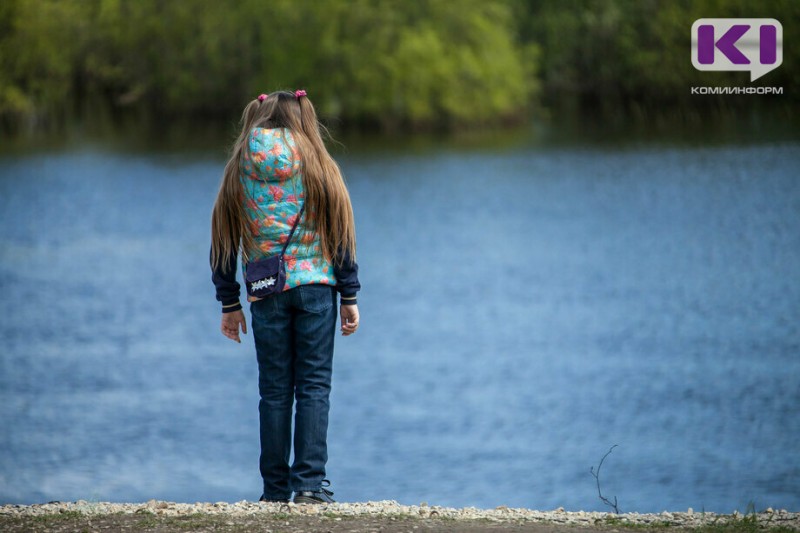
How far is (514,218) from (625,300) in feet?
34.4

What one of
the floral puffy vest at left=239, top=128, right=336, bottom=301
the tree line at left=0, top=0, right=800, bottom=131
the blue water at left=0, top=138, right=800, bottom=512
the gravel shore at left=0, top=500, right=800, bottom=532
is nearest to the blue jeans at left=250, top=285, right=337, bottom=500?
the floral puffy vest at left=239, top=128, right=336, bottom=301

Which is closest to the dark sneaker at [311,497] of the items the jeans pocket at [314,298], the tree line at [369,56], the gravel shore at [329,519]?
the gravel shore at [329,519]

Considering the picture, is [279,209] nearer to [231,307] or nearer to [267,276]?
[267,276]

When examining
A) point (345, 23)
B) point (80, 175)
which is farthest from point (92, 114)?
point (80, 175)

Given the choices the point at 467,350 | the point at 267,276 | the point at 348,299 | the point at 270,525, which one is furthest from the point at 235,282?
the point at 467,350

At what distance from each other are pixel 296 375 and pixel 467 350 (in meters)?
17.6

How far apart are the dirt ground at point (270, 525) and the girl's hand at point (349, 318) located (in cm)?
89

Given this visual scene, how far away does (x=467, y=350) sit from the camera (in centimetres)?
2327

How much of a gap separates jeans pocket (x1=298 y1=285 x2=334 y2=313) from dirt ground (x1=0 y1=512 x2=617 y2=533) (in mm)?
922

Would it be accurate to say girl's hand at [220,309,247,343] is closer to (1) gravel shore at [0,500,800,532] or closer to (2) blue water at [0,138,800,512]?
(1) gravel shore at [0,500,800,532]

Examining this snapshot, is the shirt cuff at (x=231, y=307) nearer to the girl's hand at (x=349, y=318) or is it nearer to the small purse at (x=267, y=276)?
the small purse at (x=267, y=276)

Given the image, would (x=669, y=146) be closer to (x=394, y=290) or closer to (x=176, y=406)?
(x=394, y=290)

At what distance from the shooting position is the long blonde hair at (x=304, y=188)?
18.4 feet

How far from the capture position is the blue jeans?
564cm
